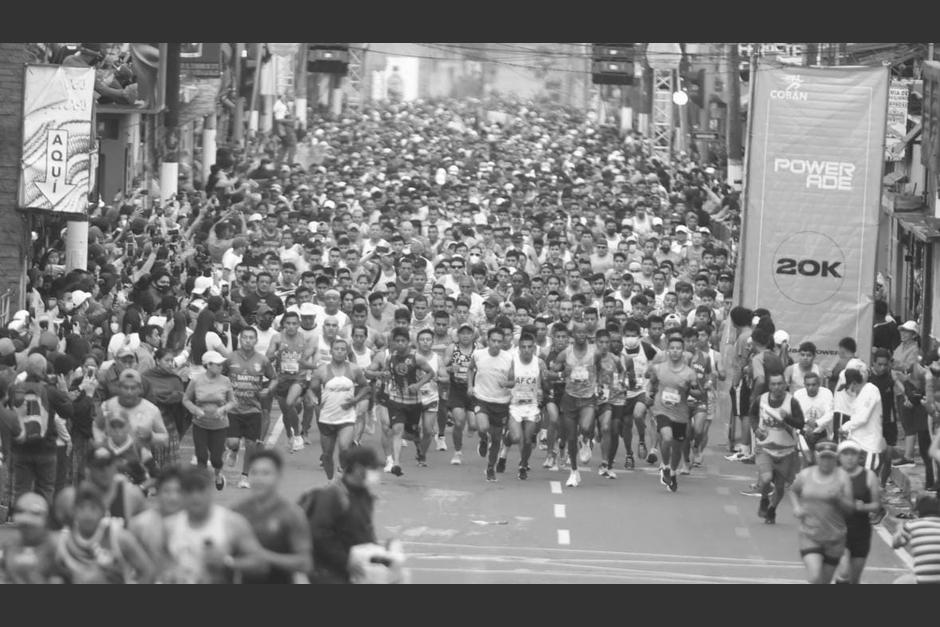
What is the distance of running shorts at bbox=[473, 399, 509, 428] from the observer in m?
21.8

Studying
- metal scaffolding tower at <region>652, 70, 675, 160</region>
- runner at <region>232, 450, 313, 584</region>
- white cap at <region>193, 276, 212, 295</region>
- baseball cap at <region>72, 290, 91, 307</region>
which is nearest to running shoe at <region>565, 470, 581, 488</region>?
white cap at <region>193, 276, 212, 295</region>

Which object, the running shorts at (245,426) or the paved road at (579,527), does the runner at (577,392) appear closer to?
the paved road at (579,527)

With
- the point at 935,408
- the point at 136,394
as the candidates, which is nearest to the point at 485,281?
the point at 935,408

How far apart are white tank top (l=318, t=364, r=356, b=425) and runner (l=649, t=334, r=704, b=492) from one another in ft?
10.3

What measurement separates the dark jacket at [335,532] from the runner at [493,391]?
30.0 feet

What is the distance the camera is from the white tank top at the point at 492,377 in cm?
2184

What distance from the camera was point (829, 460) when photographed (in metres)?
15.3

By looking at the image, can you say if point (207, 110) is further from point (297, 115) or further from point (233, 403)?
point (297, 115)

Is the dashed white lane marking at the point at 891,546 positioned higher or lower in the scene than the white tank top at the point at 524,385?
lower

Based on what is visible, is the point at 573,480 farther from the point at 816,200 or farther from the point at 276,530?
the point at 276,530

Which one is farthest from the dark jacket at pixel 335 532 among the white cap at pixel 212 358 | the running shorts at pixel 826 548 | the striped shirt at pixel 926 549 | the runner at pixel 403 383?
the runner at pixel 403 383

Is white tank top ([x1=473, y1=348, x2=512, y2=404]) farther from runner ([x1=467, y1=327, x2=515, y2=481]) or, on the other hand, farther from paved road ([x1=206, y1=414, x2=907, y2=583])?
paved road ([x1=206, y1=414, x2=907, y2=583])

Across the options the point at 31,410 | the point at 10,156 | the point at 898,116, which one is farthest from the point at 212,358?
the point at 898,116

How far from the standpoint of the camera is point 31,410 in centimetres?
1819
